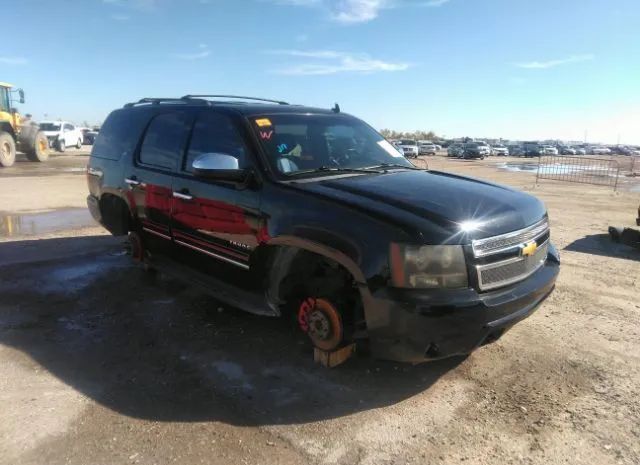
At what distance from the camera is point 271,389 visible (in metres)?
3.44

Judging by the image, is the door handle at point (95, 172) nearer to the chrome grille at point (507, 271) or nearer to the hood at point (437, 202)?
the hood at point (437, 202)

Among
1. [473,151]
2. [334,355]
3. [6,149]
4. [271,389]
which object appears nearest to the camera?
[271,389]

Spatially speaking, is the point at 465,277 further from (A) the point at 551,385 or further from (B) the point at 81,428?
(B) the point at 81,428

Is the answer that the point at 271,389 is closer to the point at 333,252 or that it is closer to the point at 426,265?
the point at 333,252

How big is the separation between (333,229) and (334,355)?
95 centimetres

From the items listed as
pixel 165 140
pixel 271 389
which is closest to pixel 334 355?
pixel 271 389

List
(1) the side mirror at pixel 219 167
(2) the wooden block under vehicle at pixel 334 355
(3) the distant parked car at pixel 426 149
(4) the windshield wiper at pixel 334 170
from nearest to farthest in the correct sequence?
(2) the wooden block under vehicle at pixel 334 355
(1) the side mirror at pixel 219 167
(4) the windshield wiper at pixel 334 170
(3) the distant parked car at pixel 426 149

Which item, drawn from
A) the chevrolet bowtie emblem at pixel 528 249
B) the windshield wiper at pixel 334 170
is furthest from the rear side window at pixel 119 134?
the chevrolet bowtie emblem at pixel 528 249

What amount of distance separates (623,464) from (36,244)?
7348mm

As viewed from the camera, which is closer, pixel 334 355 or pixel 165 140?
pixel 334 355

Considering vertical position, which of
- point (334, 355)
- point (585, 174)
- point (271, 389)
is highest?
point (585, 174)

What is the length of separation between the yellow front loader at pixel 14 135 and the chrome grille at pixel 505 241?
22.9 m

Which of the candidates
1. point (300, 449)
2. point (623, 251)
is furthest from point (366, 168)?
point (623, 251)

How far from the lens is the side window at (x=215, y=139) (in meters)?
4.09
